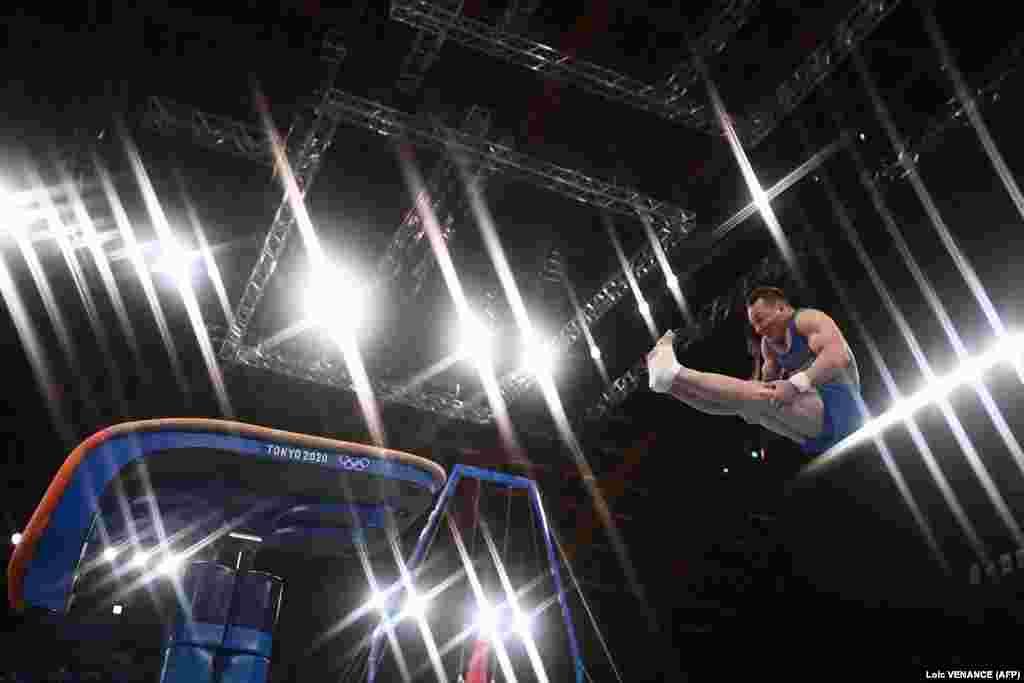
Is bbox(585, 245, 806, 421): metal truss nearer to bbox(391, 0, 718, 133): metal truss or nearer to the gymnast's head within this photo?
bbox(391, 0, 718, 133): metal truss

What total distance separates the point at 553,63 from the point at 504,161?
77 centimetres

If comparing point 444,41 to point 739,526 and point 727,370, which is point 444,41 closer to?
point 727,370

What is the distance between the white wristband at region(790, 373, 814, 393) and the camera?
257 centimetres

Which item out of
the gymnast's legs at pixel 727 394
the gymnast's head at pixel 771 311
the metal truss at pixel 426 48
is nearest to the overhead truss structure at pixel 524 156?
the metal truss at pixel 426 48

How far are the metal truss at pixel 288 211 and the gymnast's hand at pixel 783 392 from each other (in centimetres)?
333

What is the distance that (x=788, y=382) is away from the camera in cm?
259

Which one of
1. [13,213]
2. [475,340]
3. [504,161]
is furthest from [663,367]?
[13,213]

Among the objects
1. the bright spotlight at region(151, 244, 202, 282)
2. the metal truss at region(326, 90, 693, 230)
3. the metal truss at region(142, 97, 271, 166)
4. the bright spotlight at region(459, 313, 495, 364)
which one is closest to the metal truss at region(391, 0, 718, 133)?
the metal truss at region(326, 90, 693, 230)

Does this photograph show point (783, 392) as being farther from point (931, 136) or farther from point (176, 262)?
point (176, 262)

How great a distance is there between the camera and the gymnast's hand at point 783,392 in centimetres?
259

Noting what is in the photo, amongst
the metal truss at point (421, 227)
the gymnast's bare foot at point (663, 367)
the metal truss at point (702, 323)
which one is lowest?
the gymnast's bare foot at point (663, 367)

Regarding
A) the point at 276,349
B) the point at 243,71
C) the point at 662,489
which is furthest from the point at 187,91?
the point at 662,489

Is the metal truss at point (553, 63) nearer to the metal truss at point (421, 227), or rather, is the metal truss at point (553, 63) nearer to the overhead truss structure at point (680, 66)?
the overhead truss structure at point (680, 66)

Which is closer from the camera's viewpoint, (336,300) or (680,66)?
(680,66)
